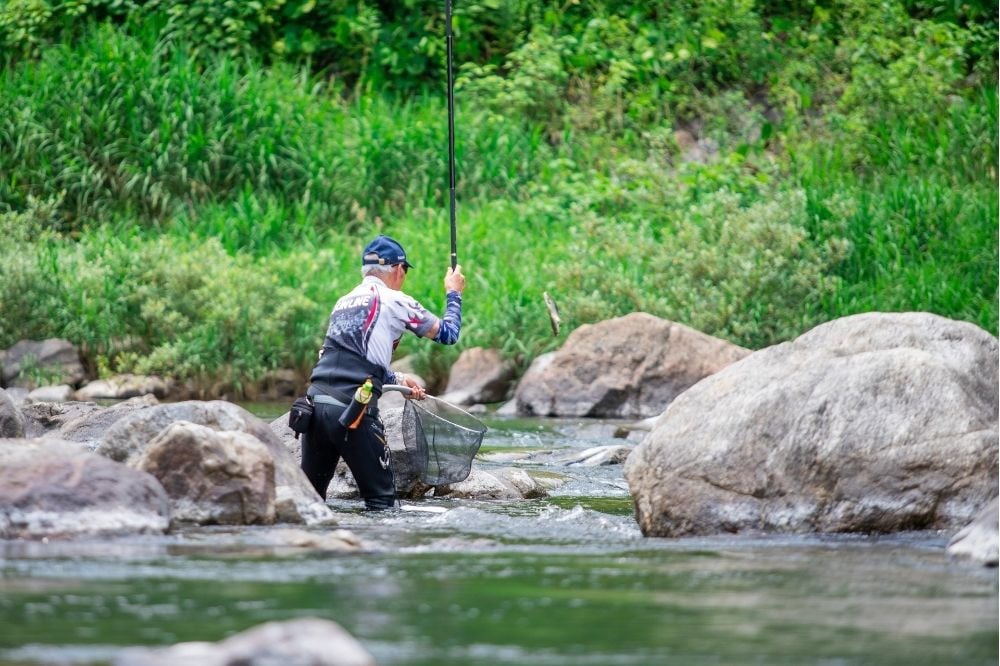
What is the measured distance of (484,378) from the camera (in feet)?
49.7

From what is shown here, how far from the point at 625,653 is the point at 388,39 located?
1806cm

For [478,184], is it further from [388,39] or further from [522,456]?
[522,456]

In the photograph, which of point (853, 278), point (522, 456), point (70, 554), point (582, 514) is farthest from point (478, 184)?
point (70, 554)

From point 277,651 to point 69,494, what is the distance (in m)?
2.98

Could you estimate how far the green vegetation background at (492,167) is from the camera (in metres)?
15.4

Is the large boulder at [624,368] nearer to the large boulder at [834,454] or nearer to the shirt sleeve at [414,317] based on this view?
the shirt sleeve at [414,317]

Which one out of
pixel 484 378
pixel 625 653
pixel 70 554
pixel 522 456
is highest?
pixel 625 653

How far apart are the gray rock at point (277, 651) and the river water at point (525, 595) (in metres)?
0.45

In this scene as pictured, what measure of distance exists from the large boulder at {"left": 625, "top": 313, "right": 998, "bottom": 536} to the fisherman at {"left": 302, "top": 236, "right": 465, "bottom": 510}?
1355 mm

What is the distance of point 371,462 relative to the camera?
804 centimetres

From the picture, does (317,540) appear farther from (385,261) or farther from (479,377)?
(479,377)

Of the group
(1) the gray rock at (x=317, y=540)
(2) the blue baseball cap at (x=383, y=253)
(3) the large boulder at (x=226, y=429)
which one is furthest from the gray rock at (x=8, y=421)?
(1) the gray rock at (x=317, y=540)

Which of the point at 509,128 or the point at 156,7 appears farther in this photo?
the point at 156,7

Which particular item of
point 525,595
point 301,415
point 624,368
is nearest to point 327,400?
point 301,415
